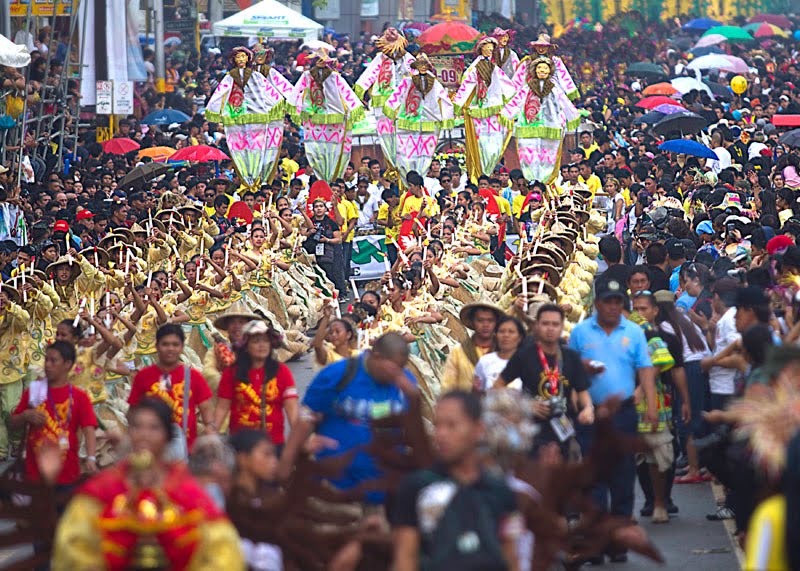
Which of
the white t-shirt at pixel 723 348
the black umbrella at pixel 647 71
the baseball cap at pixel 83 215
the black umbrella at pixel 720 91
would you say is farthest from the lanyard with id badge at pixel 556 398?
the black umbrella at pixel 647 71

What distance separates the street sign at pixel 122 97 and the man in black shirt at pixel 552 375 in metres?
18.0

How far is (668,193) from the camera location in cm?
1833

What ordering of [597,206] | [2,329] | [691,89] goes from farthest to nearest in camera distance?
[691,89]
[597,206]
[2,329]

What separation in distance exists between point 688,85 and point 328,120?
1517cm

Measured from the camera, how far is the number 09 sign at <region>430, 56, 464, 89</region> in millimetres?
31875

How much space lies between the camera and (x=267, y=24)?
34.1 m

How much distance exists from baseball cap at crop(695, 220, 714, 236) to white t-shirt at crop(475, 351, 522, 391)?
5.93 meters

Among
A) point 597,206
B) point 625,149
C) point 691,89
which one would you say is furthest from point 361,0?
point 597,206

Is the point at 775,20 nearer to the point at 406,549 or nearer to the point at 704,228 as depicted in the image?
the point at 704,228

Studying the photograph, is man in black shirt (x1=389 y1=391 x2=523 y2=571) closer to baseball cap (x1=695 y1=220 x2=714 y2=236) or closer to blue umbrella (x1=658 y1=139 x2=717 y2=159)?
baseball cap (x1=695 y1=220 x2=714 y2=236)

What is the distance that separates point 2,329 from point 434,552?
A: 6.99 meters

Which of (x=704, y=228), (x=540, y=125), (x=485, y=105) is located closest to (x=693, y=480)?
(x=704, y=228)

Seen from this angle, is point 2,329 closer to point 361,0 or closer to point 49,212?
point 49,212

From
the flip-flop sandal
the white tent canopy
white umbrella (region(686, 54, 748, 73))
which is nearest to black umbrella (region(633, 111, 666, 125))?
the white tent canopy
